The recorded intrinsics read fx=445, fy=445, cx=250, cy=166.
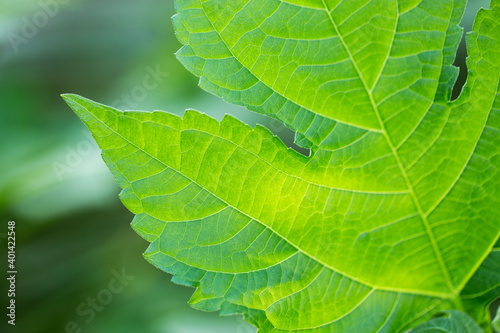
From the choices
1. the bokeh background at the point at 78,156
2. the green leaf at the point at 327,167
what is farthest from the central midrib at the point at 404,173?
the bokeh background at the point at 78,156

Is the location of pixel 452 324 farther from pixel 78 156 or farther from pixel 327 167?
pixel 78 156

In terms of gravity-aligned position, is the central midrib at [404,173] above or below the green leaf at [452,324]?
above

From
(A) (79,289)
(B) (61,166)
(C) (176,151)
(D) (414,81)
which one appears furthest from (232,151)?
(A) (79,289)

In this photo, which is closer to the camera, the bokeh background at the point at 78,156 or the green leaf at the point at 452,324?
the green leaf at the point at 452,324

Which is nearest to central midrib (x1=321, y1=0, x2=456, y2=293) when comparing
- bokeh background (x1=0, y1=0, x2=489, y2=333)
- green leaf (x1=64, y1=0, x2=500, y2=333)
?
green leaf (x1=64, y1=0, x2=500, y2=333)

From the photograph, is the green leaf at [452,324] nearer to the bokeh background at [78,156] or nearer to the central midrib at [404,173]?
the central midrib at [404,173]

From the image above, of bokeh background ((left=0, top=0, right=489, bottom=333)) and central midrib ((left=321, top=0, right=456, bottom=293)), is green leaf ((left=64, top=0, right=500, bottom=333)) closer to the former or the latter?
central midrib ((left=321, top=0, right=456, bottom=293))

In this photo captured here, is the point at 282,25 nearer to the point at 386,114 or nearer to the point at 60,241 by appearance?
the point at 386,114
